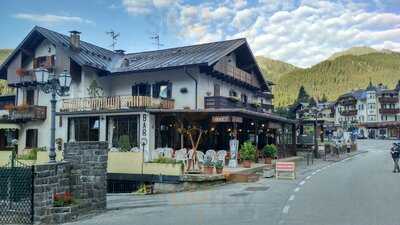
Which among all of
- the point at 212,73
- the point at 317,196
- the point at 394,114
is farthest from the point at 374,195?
the point at 394,114

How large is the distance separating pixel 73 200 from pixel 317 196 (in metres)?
7.61

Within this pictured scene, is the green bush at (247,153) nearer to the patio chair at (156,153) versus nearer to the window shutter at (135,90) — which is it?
the patio chair at (156,153)

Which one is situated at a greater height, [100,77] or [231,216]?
[100,77]

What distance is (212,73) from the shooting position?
29.5 metres

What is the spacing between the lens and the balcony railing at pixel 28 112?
104 feet

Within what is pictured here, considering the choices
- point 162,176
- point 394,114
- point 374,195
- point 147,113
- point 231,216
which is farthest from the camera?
point 394,114

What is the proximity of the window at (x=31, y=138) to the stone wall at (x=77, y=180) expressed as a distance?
831 inches

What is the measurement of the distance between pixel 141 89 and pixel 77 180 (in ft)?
60.4

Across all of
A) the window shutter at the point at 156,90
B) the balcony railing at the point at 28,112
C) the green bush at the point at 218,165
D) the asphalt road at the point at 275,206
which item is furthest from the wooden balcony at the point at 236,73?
the balcony railing at the point at 28,112

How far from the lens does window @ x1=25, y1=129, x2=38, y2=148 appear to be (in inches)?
1278

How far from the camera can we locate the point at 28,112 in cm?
3170

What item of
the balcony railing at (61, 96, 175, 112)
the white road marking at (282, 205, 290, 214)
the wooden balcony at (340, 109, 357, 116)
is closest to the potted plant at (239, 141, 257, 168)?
the balcony railing at (61, 96, 175, 112)

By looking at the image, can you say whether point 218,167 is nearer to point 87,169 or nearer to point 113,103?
point 87,169

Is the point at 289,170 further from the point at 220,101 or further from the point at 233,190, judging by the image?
the point at 220,101
